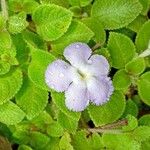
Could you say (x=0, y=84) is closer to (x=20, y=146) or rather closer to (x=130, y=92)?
(x=20, y=146)

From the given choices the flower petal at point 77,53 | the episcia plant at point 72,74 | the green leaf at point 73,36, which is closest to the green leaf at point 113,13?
the episcia plant at point 72,74

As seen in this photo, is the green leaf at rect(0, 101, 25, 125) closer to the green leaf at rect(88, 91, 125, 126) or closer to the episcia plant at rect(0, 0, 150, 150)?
the episcia plant at rect(0, 0, 150, 150)

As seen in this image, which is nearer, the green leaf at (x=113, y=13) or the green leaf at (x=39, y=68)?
the green leaf at (x=39, y=68)

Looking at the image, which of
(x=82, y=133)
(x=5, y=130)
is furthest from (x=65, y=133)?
(x=5, y=130)

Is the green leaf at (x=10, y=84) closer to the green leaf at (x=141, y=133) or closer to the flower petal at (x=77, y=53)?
the flower petal at (x=77, y=53)

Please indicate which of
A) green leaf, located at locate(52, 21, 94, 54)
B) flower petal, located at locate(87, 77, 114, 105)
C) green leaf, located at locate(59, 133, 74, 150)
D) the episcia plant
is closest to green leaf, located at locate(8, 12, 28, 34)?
the episcia plant

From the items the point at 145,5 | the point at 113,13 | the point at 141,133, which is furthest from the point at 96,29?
the point at 141,133
